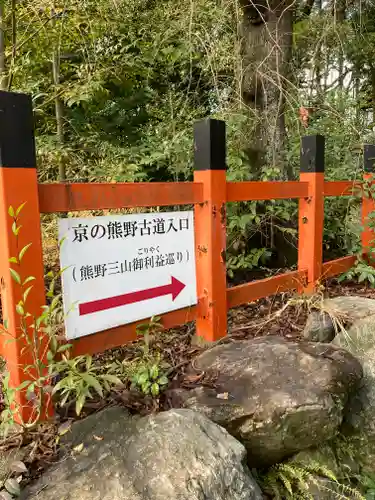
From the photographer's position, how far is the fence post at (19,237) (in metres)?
1.67

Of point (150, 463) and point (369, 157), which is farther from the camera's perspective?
point (369, 157)

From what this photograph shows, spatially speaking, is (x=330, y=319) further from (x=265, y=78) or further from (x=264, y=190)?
(x=265, y=78)

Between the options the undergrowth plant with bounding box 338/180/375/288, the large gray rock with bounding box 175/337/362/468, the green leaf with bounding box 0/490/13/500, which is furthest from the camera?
the undergrowth plant with bounding box 338/180/375/288

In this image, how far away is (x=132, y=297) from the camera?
2197mm

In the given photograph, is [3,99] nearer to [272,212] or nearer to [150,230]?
[150,230]

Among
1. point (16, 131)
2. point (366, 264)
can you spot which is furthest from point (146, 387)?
point (366, 264)

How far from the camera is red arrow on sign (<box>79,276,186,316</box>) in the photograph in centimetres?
202

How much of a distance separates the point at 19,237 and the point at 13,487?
3.05 feet

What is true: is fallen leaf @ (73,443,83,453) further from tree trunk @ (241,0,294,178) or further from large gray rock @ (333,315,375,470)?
tree trunk @ (241,0,294,178)

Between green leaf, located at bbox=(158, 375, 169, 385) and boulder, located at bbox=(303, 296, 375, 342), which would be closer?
green leaf, located at bbox=(158, 375, 169, 385)

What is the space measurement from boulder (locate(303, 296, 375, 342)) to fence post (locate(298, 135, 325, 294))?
436mm

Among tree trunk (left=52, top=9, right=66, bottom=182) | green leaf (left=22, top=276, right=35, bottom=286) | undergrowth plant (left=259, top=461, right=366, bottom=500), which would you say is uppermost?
tree trunk (left=52, top=9, right=66, bottom=182)

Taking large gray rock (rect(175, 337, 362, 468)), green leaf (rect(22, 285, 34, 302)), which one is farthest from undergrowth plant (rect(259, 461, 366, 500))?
green leaf (rect(22, 285, 34, 302))

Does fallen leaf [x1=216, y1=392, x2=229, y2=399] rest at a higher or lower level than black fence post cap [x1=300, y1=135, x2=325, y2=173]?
lower
